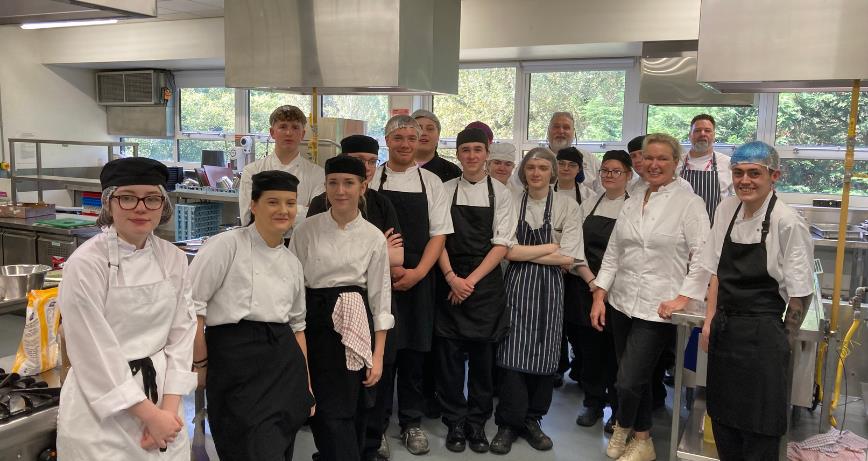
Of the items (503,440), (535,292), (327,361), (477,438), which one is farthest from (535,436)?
(327,361)

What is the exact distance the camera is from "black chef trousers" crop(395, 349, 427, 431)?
2904 mm

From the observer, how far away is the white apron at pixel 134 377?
4.87ft

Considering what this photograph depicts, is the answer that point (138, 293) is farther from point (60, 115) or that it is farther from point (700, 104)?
point (60, 115)

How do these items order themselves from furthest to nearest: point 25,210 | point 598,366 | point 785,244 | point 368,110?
point 368,110 → point 25,210 → point 598,366 → point 785,244

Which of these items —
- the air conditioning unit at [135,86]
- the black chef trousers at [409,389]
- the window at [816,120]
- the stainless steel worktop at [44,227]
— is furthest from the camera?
the air conditioning unit at [135,86]

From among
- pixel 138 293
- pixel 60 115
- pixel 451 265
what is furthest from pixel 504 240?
pixel 60 115

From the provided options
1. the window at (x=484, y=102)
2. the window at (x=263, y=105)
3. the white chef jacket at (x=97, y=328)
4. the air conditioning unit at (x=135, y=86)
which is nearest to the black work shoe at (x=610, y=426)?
the white chef jacket at (x=97, y=328)

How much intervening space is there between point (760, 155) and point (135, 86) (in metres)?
6.88

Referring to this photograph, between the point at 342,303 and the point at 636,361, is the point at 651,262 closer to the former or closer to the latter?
the point at 636,361

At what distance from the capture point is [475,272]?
2775 millimetres

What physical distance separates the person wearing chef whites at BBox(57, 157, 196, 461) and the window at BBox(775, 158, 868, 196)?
4.71m

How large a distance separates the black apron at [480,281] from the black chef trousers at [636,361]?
19.8 inches

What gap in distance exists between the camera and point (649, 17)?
4516 millimetres

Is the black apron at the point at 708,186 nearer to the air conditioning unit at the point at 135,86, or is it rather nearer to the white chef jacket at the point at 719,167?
the white chef jacket at the point at 719,167
